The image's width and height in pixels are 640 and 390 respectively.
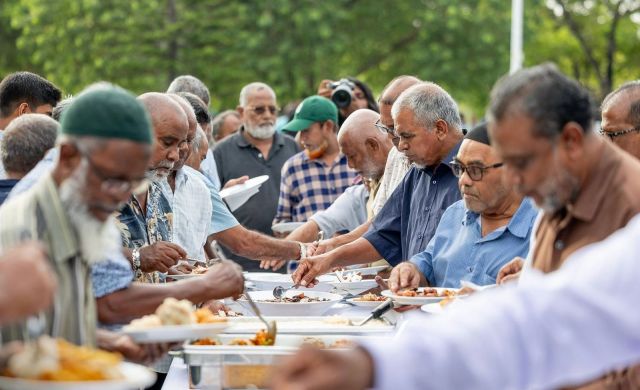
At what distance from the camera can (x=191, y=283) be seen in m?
3.81

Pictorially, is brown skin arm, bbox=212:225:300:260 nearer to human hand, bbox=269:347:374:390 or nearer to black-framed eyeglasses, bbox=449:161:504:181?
black-framed eyeglasses, bbox=449:161:504:181

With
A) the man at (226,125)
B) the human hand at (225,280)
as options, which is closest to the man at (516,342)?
the human hand at (225,280)

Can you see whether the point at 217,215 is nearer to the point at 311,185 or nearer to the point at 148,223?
the point at 148,223

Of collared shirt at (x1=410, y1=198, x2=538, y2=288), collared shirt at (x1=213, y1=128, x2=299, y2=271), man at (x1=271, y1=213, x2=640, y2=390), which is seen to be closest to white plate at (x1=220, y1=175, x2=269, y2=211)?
collared shirt at (x1=213, y1=128, x2=299, y2=271)

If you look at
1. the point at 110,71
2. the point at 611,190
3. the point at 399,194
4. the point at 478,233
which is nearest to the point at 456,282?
the point at 478,233

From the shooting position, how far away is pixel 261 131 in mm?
10086

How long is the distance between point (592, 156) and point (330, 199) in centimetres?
617

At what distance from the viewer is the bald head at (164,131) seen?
5.15 m

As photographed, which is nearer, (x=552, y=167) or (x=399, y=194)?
(x=552, y=167)

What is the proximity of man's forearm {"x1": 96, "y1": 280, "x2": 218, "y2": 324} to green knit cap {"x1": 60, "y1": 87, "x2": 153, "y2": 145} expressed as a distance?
75 cm

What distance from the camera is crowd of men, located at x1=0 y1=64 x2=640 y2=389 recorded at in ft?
7.06

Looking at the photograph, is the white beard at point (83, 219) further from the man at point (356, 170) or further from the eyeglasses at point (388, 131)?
the man at point (356, 170)

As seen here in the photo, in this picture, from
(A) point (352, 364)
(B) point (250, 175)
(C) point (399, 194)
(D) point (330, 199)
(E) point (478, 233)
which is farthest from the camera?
(B) point (250, 175)

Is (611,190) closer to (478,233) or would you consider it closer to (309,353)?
(309,353)
